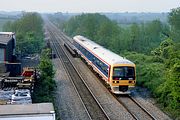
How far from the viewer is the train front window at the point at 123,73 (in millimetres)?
25719

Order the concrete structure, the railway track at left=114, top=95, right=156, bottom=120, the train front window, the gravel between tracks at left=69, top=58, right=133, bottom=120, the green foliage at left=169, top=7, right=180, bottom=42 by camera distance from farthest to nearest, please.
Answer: the green foliage at left=169, top=7, right=180, bottom=42 < the train front window < the gravel between tracks at left=69, top=58, right=133, bottom=120 < the railway track at left=114, top=95, right=156, bottom=120 < the concrete structure

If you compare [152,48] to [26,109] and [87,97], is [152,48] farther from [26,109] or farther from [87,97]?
[26,109]

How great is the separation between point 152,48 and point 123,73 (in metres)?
39.7

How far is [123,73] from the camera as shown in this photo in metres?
25.8

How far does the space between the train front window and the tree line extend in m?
1.98

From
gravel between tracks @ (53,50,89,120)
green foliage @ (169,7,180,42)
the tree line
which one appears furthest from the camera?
green foliage @ (169,7,180,42)

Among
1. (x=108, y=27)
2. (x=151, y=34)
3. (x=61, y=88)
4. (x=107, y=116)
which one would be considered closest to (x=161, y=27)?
(x=151, y=34)

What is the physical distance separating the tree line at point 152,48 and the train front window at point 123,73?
1.98m

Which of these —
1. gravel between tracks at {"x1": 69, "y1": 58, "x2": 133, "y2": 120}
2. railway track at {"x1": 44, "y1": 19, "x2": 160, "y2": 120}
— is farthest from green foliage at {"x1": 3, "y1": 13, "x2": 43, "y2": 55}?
railway track at {"x1": 44, "y1": 19, "x2": 160, "y2": 120}

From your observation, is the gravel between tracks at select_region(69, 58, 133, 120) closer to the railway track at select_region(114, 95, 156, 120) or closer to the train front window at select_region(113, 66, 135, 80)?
the railway track at select_region(114, 95, 156, 120)

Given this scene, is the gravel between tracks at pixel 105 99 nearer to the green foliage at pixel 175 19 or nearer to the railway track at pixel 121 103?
the railway track at pixel 121 103

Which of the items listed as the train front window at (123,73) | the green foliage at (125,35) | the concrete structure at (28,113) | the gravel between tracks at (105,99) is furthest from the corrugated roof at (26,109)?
the green foliage at (125,35)

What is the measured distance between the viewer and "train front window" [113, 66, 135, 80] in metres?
25.7

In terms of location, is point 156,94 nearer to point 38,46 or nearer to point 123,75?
point 123,75
